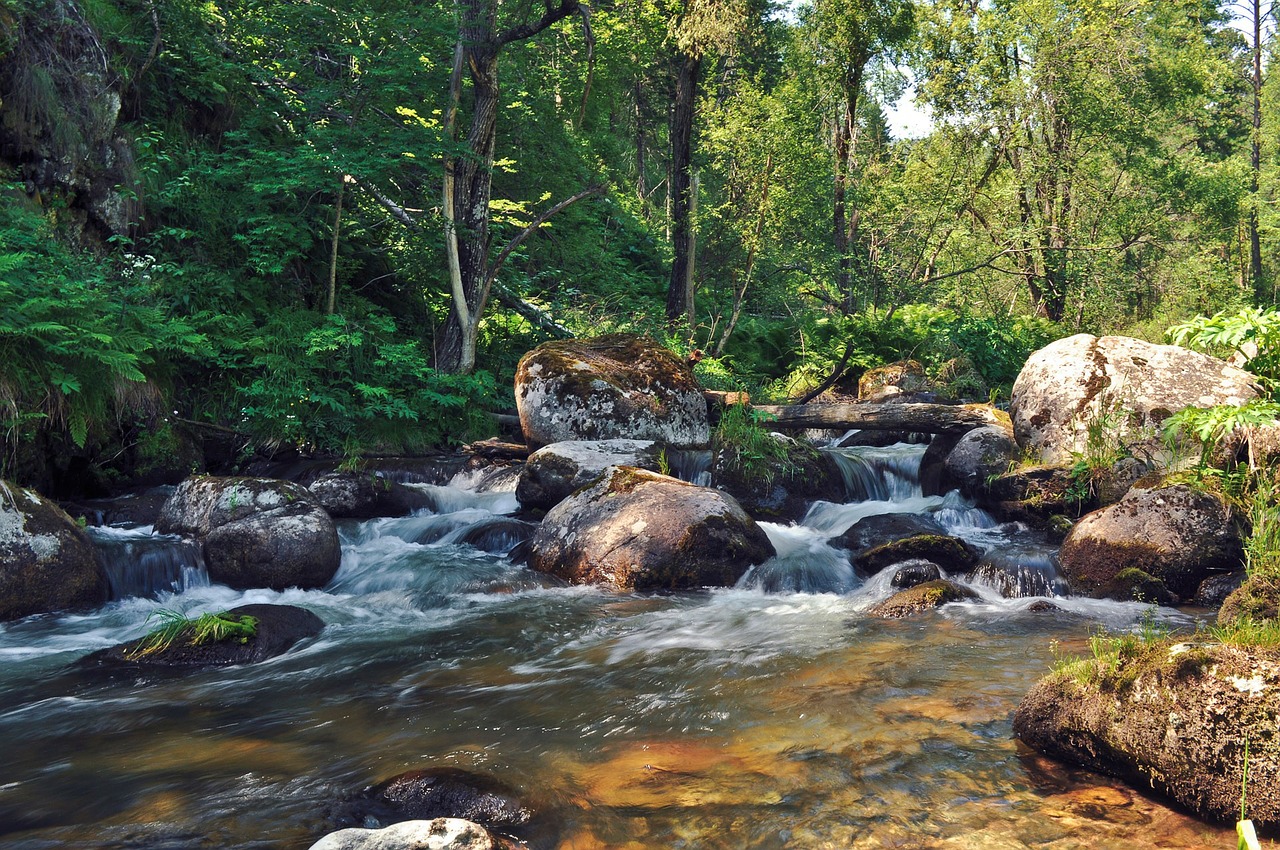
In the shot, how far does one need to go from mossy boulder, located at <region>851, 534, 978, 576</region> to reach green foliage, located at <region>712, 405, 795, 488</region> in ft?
7.73

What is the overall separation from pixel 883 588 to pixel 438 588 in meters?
3.82

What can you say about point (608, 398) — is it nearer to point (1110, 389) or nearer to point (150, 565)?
point (150, 565)

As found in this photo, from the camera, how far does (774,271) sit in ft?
62.7

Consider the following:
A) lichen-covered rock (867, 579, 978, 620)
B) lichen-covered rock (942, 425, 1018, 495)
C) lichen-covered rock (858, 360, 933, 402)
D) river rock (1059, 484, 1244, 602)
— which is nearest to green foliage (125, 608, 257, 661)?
lichen-covered rock (867, 579, 978, 620)

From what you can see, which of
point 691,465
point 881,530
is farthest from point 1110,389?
point 691,465

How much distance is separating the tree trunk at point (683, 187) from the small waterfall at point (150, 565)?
11.4 metres

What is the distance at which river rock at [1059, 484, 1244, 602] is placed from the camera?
21.9 ft

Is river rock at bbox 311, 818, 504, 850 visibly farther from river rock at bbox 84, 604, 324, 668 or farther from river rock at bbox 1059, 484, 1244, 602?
river rock at bbox 1059, 484, 1244, 602

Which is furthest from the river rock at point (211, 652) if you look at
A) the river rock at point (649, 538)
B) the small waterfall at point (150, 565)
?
the river rock at point (649, 538)

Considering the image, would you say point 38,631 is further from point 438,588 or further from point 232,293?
point 232,293

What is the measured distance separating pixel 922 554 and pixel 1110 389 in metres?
3.26

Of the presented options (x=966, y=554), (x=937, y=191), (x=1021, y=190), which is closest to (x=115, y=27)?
(x=966, y=554)

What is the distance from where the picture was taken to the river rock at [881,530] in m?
8.45

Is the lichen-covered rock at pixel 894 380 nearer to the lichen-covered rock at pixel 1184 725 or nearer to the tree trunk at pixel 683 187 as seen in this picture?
the tree trunk at pixel 683 187
